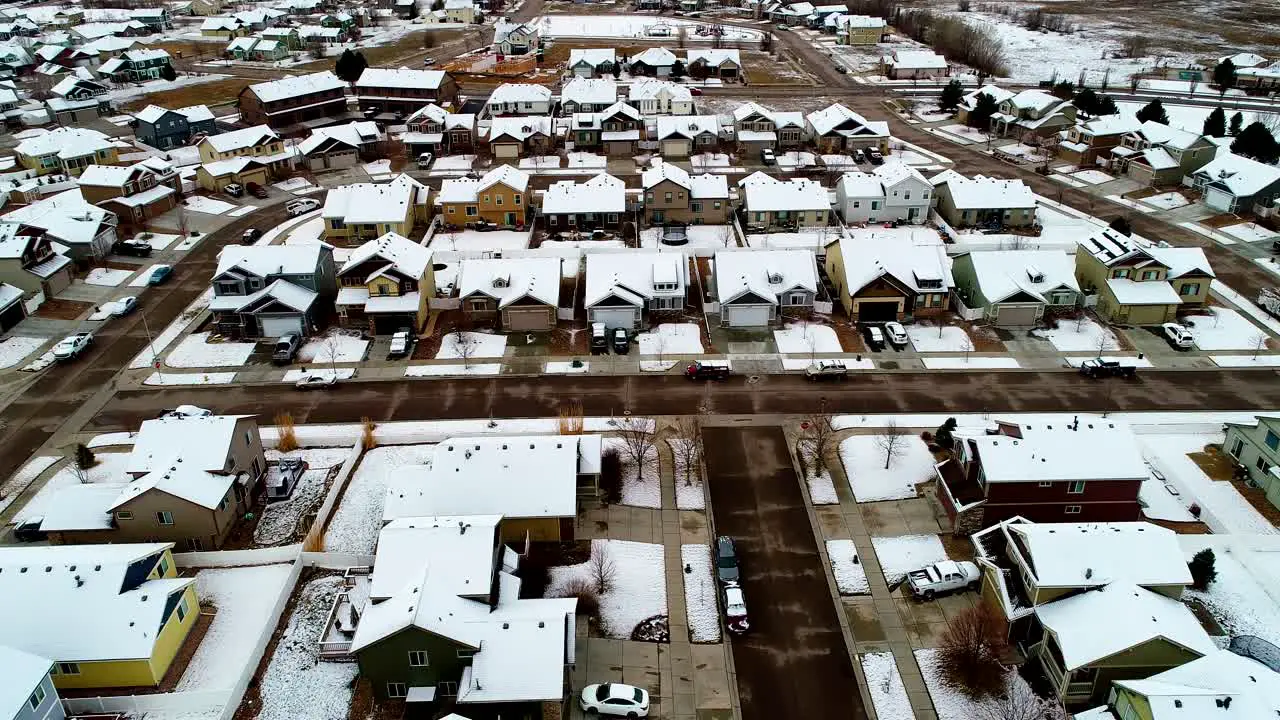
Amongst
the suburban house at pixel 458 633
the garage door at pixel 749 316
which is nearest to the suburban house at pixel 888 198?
the garage door at pixel 749 316

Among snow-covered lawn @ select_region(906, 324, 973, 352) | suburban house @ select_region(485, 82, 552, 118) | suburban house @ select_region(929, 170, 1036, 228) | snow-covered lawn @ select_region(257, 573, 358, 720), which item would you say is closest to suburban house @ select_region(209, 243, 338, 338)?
snow-covered lawn @ select_region(257, 573, 358, 720)

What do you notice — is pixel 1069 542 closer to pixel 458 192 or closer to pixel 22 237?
pixel 458 192

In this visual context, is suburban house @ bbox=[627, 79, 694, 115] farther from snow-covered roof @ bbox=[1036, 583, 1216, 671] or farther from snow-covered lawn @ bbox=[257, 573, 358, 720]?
snow-covered roof @ bbox=[1036, 583, 1216, 671]

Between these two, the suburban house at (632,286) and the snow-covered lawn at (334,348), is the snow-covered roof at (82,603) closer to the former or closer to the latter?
the snow-covered lawn at (334,348)

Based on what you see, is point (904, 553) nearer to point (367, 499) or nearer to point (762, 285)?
point (762, 285)

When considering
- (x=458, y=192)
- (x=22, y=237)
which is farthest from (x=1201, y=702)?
(x=22, y=237)

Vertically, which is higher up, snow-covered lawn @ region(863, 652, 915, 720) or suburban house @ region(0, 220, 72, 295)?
suburban house @ region(0, 220, 72, 295)
